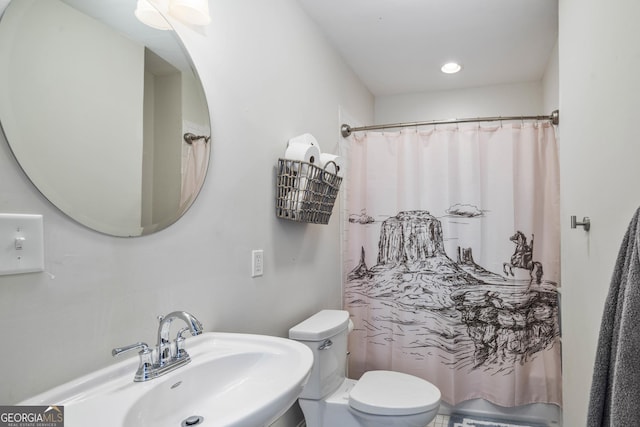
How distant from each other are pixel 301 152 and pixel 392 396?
3.89 feet

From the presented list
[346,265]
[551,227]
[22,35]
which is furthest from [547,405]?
[22,35]

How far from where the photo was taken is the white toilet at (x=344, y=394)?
174 centimetres

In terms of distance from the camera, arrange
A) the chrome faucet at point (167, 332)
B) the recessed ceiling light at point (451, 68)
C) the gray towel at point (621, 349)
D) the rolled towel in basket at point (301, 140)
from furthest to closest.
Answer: the recessed ceiling light at point (451, 68)
the rolled towel in basket at point (301, 140)
the chrome faucet at point (167, 332)
the gray towel at point (621, 349)

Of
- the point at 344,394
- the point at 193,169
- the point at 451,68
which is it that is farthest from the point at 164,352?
the point at 451,68

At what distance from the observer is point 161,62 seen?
3.94 feet

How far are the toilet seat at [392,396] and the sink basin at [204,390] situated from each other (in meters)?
0.78

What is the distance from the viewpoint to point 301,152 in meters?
1.80

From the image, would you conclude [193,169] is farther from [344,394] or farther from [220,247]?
[344,394]

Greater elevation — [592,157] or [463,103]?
[463,103]

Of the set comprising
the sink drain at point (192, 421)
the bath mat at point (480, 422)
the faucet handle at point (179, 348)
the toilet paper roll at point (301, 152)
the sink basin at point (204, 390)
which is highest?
the toilet paper roll at point (301, 152)

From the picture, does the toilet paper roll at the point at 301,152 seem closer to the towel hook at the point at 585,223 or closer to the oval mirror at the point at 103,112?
the oval mirror at the point at 103,112

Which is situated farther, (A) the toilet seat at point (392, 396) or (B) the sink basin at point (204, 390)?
(A) the toilet seat at point (392, 396)

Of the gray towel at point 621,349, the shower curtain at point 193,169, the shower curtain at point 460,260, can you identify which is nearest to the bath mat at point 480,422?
the shower curtain at point 460,260

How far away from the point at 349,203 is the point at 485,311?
3.50 feet
